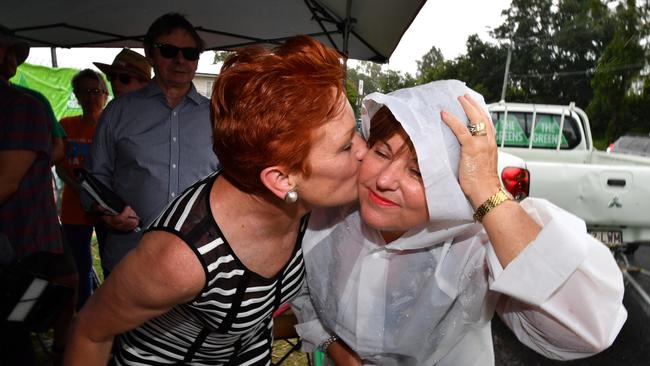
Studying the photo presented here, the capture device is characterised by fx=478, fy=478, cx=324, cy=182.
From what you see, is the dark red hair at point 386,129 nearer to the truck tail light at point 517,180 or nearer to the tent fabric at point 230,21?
the tent fabric at point 230,21

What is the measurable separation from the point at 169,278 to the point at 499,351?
328 cm

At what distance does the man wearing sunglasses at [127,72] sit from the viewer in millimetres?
3686

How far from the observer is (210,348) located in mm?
1544

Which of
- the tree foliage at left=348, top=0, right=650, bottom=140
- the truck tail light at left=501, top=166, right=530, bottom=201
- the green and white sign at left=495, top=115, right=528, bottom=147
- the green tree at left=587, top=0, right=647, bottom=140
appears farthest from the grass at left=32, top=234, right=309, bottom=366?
the green tree at left=587, top=0, right=647, bottom=140

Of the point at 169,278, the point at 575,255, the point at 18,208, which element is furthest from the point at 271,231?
the point at 18,208

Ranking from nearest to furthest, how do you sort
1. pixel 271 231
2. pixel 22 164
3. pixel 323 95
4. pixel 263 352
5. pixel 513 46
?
pixel 323 95 → pixel 271 231 → pixel 263 352 → pixel 22 164 → pixel 513 46

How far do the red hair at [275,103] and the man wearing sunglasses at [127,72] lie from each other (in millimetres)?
2809

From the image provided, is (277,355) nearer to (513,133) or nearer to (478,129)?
(478,129)

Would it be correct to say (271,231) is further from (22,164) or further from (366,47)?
(366,47)

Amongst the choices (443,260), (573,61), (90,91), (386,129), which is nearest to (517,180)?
(443,260)

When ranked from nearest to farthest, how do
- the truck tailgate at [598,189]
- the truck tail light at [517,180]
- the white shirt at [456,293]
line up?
the white shirt at [456,293] → the truck tail light at [517,180] → the truck tailgate at [598,189]

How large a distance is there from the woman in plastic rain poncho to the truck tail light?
3.01 metres

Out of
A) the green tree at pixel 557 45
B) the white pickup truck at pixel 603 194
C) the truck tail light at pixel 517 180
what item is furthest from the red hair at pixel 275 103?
the green tree at pixel 557 45

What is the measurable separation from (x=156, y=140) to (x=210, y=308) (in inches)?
59.8
